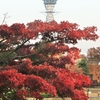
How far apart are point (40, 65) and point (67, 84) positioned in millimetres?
935

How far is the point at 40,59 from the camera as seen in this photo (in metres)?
9.18

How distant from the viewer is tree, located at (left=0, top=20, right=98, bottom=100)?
787 centimetres

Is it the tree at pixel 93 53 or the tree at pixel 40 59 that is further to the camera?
the tree at pixel 93 53

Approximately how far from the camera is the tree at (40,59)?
310 inches

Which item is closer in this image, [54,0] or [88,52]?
[88,52]

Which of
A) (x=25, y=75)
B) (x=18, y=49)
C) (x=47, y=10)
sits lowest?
(x=25, y=75)

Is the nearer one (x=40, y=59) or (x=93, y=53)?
(x=40, y=59)

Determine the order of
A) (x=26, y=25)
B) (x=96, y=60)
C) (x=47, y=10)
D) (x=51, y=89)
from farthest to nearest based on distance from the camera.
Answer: (x=47, y=10), (x=96, y=60), (x=26, y=25), (x=51, y=89)

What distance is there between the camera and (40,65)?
8.71m

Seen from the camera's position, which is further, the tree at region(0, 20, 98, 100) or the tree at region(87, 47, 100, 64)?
the tree at region(87, 47, 100, 64)

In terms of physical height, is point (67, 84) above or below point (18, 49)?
below

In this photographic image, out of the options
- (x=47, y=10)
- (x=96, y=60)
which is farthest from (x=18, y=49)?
(x=47, y=10)

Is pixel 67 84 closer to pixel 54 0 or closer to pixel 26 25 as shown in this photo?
pixel 26 25

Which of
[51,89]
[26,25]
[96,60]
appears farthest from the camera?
[96,60]
